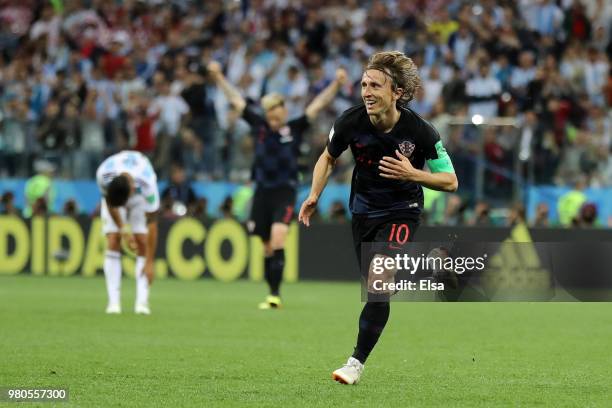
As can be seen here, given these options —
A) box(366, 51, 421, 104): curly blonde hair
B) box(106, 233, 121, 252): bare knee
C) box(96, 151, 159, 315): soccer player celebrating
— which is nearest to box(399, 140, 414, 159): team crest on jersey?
box(366, 51, 421, 104): curly blonde hair

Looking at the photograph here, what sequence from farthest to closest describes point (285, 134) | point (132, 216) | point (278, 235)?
point (285, 134) < point (278, 235) < point (132, 216)

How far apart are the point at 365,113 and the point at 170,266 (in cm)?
1428

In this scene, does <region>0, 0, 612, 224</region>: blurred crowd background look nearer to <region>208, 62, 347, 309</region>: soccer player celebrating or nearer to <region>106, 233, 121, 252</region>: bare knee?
<region>208, 62, 347, 309</region>: soccer player celebrating

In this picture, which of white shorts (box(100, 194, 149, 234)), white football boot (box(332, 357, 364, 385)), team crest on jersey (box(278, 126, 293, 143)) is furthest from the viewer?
team crest on jersey (box(278, 126, 293, 143))

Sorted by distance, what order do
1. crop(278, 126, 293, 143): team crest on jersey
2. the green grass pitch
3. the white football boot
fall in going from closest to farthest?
the green grass pitch → the white football boot → crop(278, 126, 293, 143): team crest on jersey

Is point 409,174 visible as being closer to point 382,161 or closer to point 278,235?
point 382,161

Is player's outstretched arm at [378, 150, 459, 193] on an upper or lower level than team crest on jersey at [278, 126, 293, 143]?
lower

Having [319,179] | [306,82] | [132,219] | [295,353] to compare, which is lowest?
[295,353]

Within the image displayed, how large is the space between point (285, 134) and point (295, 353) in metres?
5.86

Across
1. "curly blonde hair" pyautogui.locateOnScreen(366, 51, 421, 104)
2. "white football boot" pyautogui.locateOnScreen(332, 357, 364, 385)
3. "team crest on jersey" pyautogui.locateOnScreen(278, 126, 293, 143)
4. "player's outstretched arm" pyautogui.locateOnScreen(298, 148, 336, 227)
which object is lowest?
"white football boot" pyautogui.locateOnScreen(332, 357, 364, 385)

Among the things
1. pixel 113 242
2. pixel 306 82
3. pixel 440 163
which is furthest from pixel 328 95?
pixel 306 82

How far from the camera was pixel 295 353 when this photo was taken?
11.1 meters

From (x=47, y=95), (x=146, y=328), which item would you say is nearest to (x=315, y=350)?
(x=146, y=328)

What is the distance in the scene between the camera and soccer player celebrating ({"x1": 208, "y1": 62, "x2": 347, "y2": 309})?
16.4 meters
